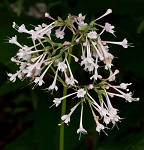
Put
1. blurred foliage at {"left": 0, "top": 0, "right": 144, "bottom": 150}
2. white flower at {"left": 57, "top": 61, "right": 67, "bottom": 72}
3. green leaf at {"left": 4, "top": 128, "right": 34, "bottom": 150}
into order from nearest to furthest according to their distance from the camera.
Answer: white flower at {"left": 57, "top": 61, "right": 67, "bottom": 72} → blurred foliage at {"left": 0, "top": 0, "right": 144, "bottom": 150} → green leaf at {"left": 4, "top": 128, "right": 34, "bottom": 150}

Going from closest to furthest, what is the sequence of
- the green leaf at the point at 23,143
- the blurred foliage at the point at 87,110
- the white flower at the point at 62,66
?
the white flower at the point at 62,66 → the blurred foliage at the point at 87,110 → the green leaf at the point at 23,143

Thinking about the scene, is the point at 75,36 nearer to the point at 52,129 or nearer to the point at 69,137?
the point at 69,137

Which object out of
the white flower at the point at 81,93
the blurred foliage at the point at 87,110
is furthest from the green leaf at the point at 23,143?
the white flower at the point at 81,93

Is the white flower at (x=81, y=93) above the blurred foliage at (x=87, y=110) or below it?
below

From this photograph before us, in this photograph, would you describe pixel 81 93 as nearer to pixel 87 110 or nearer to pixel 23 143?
pixel 87 110

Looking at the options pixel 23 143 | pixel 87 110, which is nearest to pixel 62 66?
pixel 87 110

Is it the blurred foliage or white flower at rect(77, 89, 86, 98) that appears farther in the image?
the blurred foliage

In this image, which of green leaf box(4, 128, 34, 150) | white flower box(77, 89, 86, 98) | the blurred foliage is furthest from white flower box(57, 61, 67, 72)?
green leaf box(4, 128, 34, 150)

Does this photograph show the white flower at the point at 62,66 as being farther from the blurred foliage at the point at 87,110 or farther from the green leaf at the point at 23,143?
the green leaf at the point at 23,143

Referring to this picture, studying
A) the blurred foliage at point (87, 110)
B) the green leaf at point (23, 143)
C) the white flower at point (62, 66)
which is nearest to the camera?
the white flower at point (62, 66)

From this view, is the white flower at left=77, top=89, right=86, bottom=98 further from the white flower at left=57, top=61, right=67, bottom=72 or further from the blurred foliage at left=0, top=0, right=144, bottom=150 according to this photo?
the blurred foliage at left=0, top=0, right=144, bottom=150

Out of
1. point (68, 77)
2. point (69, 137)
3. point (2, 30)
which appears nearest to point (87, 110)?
point (69, 137)
